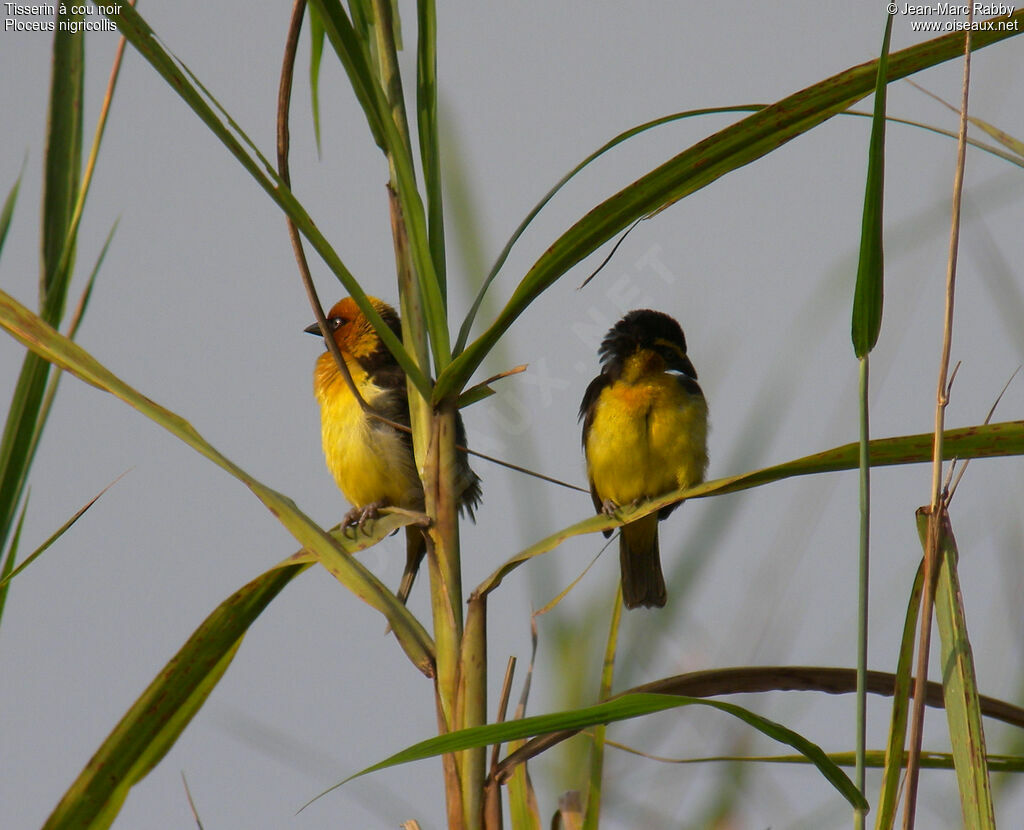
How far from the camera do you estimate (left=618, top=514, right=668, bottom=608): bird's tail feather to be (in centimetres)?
361

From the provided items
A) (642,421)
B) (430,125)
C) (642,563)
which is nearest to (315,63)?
(430,125)

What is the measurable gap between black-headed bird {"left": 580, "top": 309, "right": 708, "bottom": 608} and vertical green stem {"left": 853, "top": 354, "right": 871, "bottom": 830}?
2.13 m

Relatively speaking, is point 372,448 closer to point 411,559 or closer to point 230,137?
point 411,559

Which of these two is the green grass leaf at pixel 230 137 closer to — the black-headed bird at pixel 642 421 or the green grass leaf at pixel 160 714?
the green grass leaf at pixel 160 714

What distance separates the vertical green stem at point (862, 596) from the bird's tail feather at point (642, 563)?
2.44 m

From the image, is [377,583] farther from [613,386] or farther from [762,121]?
[613,386]

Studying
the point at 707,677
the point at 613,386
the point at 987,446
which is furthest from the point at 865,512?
the point at 613,386

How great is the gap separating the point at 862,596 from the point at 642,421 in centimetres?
222

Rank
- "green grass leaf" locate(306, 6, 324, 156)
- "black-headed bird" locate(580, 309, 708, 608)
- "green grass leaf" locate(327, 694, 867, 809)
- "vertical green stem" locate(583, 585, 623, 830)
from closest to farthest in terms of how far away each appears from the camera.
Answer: "green grass leaf" locate(327, 694, 867, 809)
"vertical green stem" locate(583, 585, 623, 830)
"green grass leaf" locate(306, 6, 324, 156)
"black-headed bird" locate(580, 309, 708, 608)

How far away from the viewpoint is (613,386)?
342 centimetres

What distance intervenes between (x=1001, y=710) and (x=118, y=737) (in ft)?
3.41

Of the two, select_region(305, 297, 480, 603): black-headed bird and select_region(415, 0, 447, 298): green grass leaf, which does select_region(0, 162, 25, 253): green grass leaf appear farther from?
select_region(305, 297, 480, 603): black-headed bird

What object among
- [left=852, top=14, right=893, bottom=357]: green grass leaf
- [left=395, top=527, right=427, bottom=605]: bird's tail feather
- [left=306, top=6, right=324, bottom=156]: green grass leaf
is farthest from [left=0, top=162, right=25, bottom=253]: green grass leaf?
[left=395, top=527, right=427, bottom=605]: bird's tail feather

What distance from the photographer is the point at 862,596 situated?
3.64 feet
